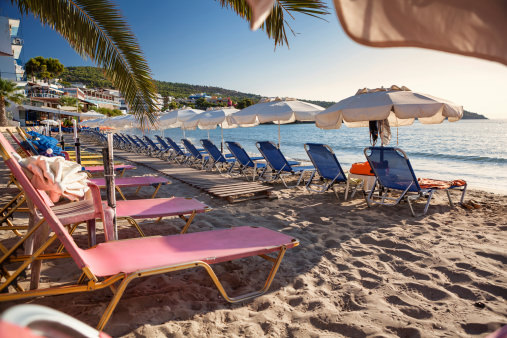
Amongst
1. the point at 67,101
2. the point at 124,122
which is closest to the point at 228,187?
the point at 124,122

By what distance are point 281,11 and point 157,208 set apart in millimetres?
2786

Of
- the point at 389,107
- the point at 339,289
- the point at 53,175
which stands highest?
the point at 389,107

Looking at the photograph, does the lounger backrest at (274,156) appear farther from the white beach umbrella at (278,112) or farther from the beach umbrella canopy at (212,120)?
the beach umbrella canopy at (212,120)

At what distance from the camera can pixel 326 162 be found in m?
5.95

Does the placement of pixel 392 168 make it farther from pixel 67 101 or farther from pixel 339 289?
pixel 67 101

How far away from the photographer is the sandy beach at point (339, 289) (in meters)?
2.12

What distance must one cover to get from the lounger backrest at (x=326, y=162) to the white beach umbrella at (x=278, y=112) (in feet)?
5.76

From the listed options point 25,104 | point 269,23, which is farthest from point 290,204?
point 25,104

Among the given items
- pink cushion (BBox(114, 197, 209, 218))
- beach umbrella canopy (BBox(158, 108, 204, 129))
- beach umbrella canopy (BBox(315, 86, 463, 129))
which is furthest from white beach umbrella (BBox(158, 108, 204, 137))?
pink cushion (BBox(114, 197, 209, 218))

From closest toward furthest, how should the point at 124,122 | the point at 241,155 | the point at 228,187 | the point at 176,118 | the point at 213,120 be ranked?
the point at 228,187
the point at 241,155
the point at 213,120
the point at 176,118
the point at 124,122

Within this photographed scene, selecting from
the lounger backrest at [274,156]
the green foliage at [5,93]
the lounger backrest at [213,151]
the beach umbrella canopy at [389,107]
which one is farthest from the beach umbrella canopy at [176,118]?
the green foliage at [5,93]

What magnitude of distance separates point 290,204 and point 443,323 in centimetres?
343

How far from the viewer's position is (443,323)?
215 centimetres

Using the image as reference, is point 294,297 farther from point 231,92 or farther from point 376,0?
point 231,92
